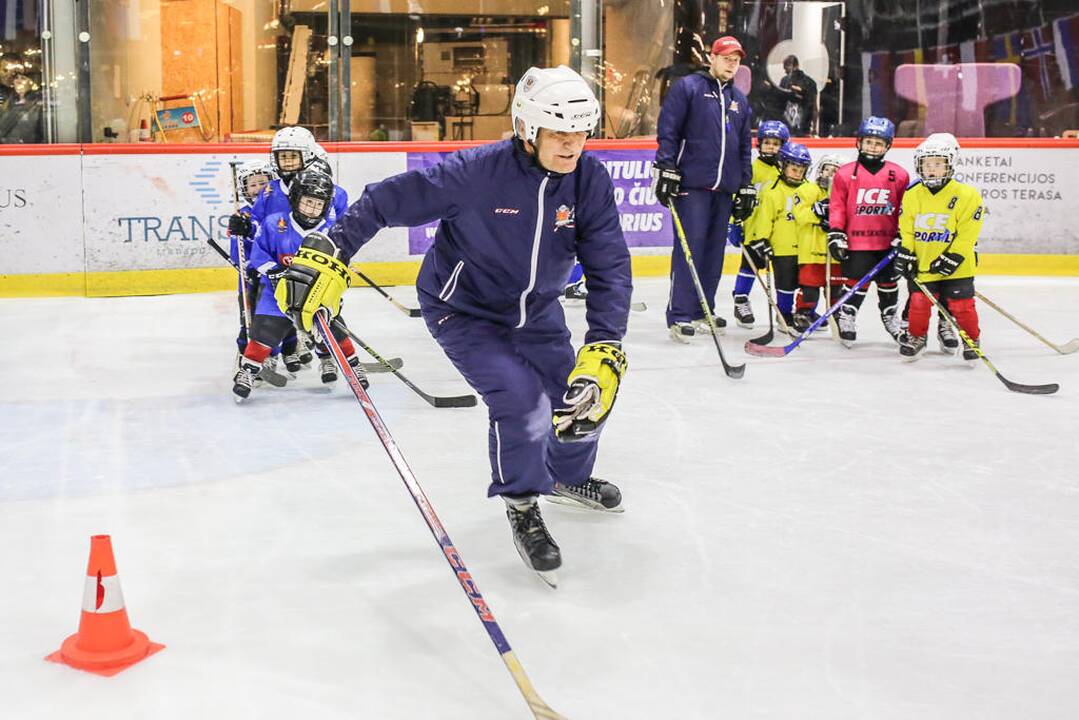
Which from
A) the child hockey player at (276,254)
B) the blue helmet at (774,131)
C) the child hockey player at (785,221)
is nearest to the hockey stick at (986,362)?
the child hockey player at (785,221)

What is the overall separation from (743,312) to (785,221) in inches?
21.7

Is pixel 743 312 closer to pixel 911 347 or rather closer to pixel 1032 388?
pixel 911 347

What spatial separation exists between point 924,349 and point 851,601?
3.30 meters

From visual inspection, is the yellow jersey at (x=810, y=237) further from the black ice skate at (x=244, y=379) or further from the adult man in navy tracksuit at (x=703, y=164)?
the black ice skate at (x=244, y=379)

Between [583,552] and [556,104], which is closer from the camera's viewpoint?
[556,104]

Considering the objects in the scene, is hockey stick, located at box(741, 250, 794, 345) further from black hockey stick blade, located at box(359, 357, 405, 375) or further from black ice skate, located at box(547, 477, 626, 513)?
black ice skate, located at box(547, 477, 626, 513)

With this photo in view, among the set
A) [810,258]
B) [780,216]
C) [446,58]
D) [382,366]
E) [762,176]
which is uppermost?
[446,58]

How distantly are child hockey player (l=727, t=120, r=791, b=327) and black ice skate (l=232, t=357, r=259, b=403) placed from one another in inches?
105

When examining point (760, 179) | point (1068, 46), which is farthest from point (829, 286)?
point (1068, 46)

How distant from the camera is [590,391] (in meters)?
2.67

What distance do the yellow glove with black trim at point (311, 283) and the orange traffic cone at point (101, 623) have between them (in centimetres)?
61

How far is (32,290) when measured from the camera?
7.29 metres

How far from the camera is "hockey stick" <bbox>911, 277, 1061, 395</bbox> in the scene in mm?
4891

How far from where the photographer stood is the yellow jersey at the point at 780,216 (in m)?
6.21
